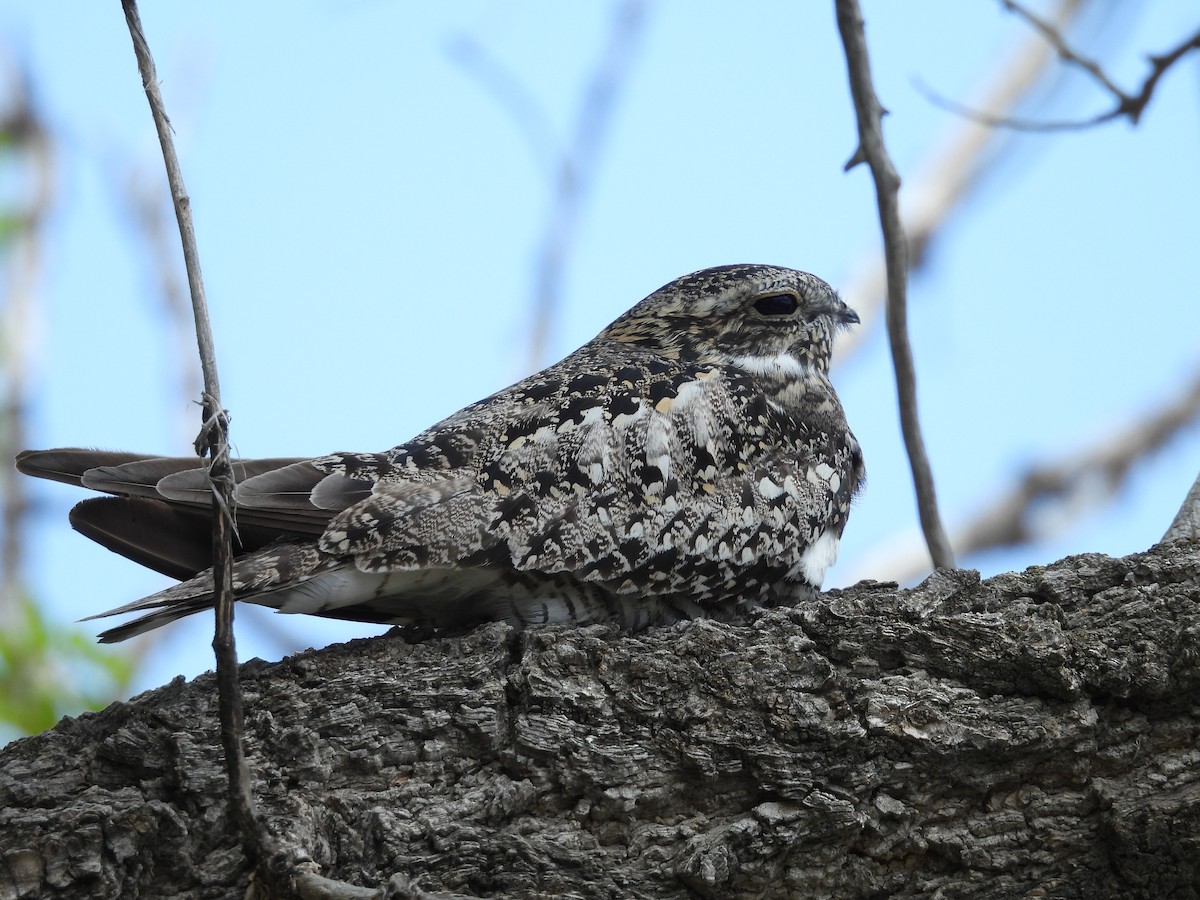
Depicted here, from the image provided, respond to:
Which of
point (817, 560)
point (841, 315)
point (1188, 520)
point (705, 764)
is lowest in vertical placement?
point (705, 764)

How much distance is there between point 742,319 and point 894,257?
62 cm

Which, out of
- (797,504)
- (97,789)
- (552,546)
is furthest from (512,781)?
(797,504)

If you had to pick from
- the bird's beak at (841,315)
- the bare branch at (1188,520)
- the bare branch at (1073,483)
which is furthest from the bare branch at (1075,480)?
the bare branch at (1188,520)

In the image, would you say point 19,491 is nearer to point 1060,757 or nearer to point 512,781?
point 512,781

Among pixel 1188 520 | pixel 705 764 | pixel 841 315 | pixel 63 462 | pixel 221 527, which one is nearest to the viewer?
pixel 221 527

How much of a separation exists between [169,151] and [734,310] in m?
2.67

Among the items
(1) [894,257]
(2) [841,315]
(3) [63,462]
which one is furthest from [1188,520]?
(3) [63,462]

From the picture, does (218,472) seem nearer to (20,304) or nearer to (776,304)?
(776,304)

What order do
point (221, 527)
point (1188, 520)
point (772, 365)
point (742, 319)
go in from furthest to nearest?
point (742, 319)
point (772, 365)
point (1188, 520)
point (221, 527)

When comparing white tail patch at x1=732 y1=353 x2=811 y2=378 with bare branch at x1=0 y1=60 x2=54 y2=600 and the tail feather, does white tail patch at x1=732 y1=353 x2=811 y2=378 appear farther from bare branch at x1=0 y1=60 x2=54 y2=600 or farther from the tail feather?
bare branch at x1=0 y1=60 x2=54 y2=600

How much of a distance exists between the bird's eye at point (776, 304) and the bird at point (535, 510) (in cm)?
45

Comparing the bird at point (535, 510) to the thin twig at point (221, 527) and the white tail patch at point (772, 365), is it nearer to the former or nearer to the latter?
the white tail patch at point (772, 365)

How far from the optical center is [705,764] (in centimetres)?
351

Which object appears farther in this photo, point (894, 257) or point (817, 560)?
point (894, 257)
